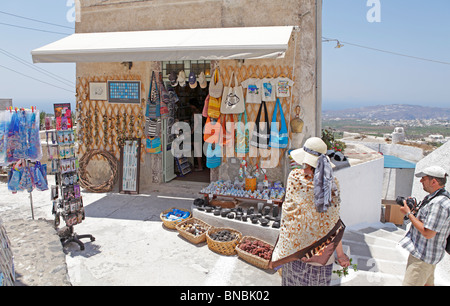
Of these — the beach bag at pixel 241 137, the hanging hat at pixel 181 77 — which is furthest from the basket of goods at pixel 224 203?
the hanging hat at pixel 181 77

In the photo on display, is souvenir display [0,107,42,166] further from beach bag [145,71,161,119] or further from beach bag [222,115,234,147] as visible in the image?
beach bag [222,115,234,147]

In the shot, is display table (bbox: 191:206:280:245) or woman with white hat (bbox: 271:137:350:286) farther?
display table (bbox: 191:206:280:245)

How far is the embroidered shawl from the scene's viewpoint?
2.41 metres

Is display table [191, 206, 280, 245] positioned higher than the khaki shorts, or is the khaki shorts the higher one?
the khaki shorts

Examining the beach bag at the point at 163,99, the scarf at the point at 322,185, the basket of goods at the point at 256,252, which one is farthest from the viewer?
the beach bag at the point at 163,99

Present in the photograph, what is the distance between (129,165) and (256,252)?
3.72m

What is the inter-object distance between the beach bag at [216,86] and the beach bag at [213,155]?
0.93 metres

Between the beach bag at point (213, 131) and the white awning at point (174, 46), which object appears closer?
the white awning at point (174, 46)

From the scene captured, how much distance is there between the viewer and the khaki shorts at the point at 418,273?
2646 mm

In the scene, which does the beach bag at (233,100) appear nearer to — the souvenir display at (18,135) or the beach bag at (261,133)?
the beach bag at (261,133)

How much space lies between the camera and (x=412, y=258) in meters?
2.72

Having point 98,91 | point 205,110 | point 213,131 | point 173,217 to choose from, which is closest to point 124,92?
point 98,91

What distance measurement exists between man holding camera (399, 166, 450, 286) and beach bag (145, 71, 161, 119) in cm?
479

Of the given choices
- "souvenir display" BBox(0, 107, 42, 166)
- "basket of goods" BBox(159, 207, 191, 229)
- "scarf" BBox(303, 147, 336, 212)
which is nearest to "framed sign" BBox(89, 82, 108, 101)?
"souvenir display" BBox(0, 107, 42, 166)
